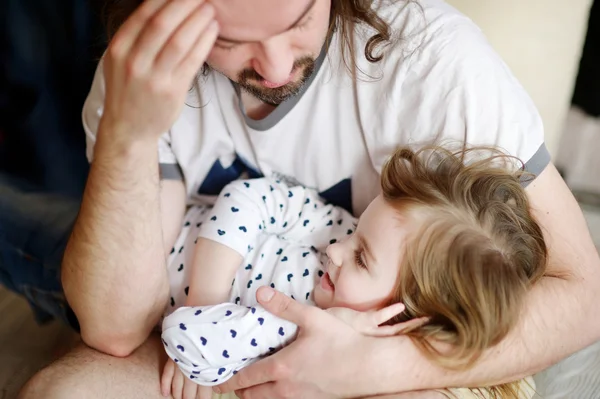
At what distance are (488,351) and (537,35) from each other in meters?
0.70

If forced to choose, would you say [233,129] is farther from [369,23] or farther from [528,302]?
[528,302]

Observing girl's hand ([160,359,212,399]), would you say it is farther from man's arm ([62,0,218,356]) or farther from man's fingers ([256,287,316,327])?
man's fingers ([256,287,316,327])

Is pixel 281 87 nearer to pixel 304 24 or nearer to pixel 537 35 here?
pixel 304 24

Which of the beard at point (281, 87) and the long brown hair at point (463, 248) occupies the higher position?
the beard at point (281, 87)

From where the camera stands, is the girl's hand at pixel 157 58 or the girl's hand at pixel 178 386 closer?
the girl's hand at pixel 157 58

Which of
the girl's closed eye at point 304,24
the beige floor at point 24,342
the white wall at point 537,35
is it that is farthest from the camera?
the beige floor at point 24,342

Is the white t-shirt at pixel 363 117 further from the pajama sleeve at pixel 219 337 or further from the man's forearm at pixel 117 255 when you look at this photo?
the pajama sleeve at pixel 219 337

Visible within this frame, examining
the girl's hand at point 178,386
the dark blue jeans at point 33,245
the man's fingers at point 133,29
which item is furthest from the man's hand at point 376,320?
the dark blue jeans at point 33,245

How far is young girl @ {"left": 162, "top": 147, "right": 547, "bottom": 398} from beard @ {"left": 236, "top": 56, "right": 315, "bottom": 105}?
22cm

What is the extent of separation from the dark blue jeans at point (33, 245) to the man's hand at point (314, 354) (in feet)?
1.88

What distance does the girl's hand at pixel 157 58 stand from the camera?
886 mm

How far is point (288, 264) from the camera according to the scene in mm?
1199

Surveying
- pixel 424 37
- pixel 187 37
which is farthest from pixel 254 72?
pixel 424 37

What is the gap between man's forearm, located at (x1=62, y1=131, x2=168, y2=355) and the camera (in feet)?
3.51
